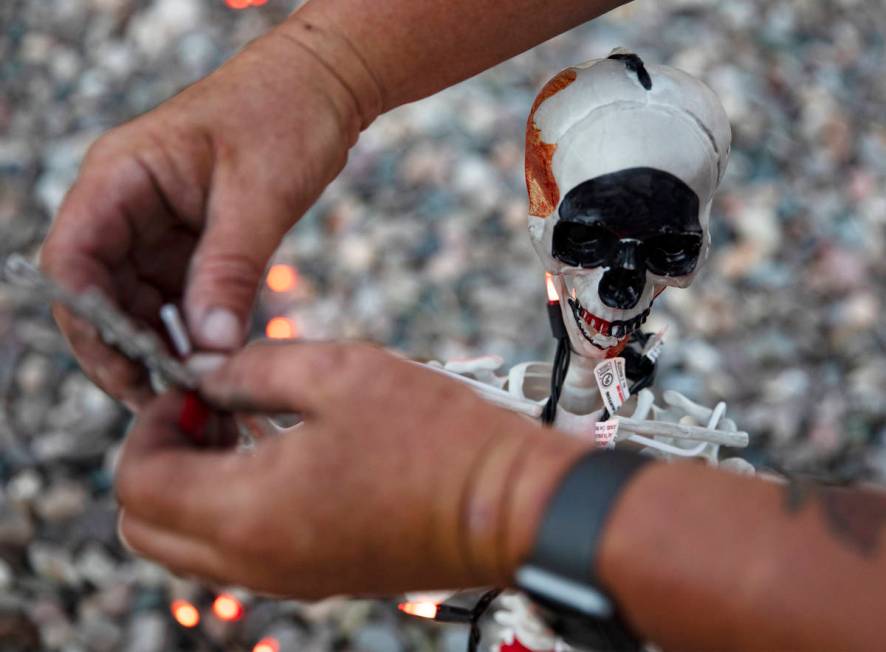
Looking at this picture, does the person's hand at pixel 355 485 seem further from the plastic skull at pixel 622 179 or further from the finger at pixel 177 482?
the plastic skull at pixel 622 179

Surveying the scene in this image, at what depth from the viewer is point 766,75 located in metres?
2.14

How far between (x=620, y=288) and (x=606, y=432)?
162 mm

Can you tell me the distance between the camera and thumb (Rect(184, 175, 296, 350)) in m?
0.72

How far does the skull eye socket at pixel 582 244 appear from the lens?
0.90 meters

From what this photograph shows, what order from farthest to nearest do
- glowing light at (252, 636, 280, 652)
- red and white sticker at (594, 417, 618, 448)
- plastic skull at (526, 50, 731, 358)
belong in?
glowing light at (252, 636, 280, 652)
red and white sticker at (594, 417, 618, 448)
plastic skull at (526, 50, 731, 358)

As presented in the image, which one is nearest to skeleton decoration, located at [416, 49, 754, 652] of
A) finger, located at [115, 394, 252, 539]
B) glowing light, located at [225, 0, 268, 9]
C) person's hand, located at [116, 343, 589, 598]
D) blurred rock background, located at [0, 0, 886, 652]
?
person's hand, located at [116, 343, 589, 598]

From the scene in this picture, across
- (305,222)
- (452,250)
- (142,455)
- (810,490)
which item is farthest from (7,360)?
(810,490)

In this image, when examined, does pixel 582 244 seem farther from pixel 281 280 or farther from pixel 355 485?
pixel 281 280

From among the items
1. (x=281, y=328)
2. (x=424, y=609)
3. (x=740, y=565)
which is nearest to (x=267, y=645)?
(x=424, y=609)

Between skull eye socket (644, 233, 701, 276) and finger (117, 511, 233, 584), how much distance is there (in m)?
0.49

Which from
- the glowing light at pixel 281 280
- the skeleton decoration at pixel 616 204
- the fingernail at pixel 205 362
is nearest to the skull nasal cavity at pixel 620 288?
the skeleton decoration at pixel 616 204

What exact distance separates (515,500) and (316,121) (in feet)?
1.42

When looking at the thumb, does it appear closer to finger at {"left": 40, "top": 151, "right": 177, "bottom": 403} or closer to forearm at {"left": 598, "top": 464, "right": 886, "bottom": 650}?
finger at {"left": 40, "top": 151, "right": 177, "bottom": 403}

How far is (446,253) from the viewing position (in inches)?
74.5
